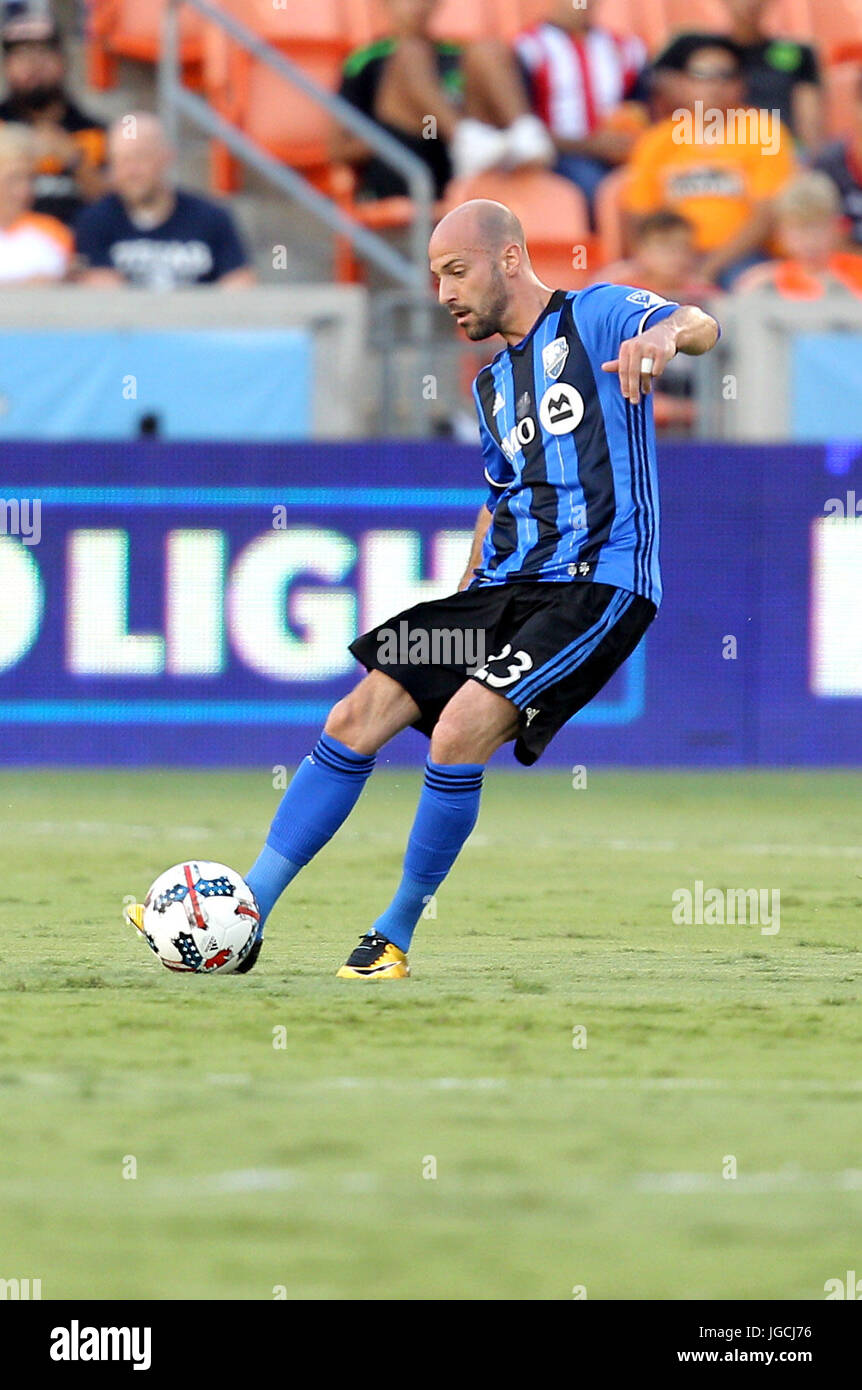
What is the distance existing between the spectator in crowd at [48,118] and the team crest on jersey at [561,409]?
852cm

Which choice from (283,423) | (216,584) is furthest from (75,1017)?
(283,423)

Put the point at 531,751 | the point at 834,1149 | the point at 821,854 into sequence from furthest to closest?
the point at 821,854 < the point at 531,751 < the point at 834,1149

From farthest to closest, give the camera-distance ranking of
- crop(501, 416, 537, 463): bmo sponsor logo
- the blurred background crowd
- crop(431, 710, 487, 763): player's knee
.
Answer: the blurred background crowd < crop(501, 416, 537, 463): bmo sponsor logo < crop(431, 710, 487, 763): player's knee

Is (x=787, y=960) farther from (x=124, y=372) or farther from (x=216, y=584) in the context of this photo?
(x=124, y=372)

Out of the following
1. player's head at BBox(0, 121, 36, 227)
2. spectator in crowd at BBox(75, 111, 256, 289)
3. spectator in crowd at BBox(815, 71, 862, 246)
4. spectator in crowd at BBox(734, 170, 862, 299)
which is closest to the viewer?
spectator in crowd at BBox(75, 111, 256, 289)

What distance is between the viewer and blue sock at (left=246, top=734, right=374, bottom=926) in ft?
20.9

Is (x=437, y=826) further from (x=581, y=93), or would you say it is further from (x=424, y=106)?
(x=581, y=93)

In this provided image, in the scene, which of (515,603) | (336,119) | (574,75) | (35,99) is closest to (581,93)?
(574,75)

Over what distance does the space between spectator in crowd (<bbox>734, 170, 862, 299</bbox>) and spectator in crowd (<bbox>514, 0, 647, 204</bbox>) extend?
156 cm

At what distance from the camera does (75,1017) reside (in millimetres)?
5699

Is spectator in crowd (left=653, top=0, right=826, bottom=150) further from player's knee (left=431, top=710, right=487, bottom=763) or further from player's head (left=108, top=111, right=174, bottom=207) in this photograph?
player's knee (left=431, top=710, right=487, bottom=763)

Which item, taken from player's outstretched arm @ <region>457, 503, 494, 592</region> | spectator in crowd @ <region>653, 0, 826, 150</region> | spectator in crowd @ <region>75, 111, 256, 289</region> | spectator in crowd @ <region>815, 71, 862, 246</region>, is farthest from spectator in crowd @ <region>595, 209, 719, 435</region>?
player's outstretched arm @ <region>457, 503, 494, 592</region>

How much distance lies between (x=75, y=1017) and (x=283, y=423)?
7.73m

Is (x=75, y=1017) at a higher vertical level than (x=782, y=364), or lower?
lower
